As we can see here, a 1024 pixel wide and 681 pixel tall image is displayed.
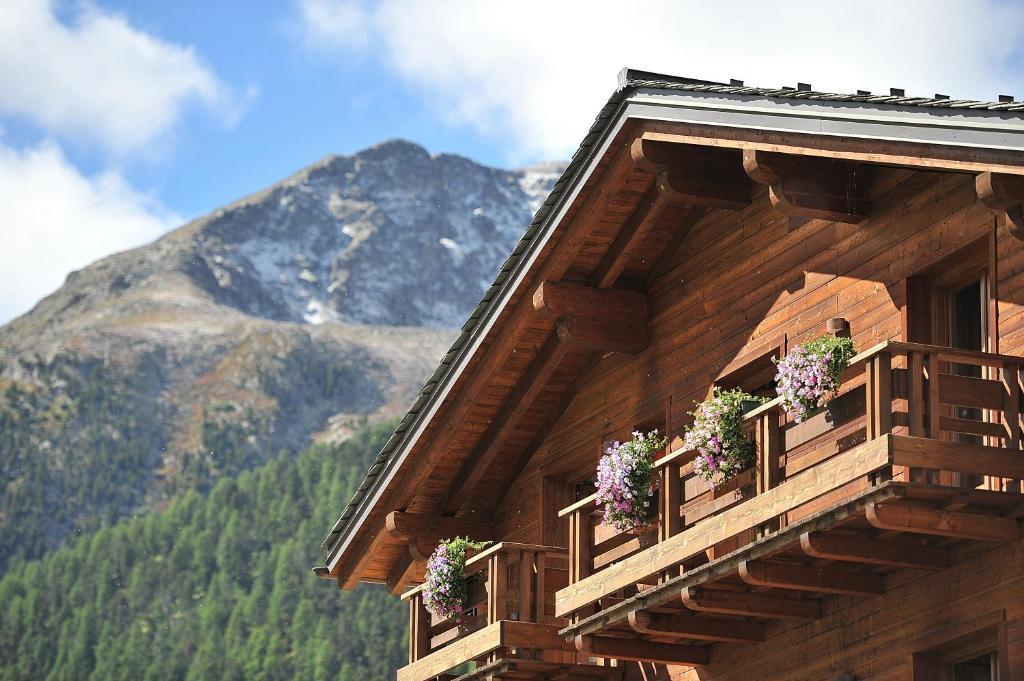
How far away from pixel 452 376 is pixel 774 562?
6884 mm

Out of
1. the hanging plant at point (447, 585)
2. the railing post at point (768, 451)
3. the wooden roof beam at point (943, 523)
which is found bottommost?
the wooden roof beam at point (943, 523)

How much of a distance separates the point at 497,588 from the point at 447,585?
150 cm

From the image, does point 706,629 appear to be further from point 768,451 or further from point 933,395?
point 933,395

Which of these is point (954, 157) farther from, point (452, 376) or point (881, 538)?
point (452, 376)

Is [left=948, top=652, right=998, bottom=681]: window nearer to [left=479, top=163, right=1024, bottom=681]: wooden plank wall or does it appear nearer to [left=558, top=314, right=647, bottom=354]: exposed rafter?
[left=479, top=163, right=1024, bottom=681]: wooden plank wall

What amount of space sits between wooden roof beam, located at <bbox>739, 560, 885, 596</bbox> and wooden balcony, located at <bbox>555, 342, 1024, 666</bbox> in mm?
11

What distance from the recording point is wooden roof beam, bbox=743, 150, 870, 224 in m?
16.5

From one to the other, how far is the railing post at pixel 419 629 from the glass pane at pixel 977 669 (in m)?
7.71

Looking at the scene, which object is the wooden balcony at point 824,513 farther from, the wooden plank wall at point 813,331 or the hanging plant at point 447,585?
the hanging plant at point 447,585

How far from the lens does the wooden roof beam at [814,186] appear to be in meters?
16.5

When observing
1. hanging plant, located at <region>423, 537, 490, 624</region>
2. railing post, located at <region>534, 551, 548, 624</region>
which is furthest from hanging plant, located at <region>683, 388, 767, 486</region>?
hanging plant, located at <region>423, 537, 490, 624</region>

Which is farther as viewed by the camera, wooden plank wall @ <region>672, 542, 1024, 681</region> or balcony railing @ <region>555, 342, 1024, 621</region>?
wooden plank wall @ <region>672, 542, 1024, 681</region>

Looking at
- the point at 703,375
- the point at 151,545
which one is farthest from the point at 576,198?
the point at 151,545

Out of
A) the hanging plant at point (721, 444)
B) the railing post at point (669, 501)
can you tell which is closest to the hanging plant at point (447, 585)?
the railing post at point (669, 501)
